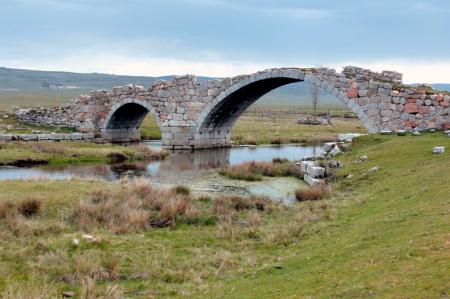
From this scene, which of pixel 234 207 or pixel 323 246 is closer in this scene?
pixel 323 246

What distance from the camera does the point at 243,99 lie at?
118 ft

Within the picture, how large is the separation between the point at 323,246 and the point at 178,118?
26567 millimetres

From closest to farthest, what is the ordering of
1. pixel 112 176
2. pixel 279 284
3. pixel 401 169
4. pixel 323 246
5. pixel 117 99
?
1. pixel 279 284
2. pixel 323 246
3. pixel 401 169
4. pixel 112 176
5. pixel 117 99

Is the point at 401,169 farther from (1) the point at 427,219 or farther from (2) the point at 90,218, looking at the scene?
(2) the point at 90,218

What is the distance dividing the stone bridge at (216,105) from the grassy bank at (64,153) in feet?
17.1

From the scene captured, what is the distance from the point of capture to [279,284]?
7.46 m

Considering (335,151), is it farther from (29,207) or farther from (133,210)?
(29,207)

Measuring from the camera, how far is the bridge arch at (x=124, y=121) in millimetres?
38338

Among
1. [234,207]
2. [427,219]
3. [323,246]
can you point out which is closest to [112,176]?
[234,207]

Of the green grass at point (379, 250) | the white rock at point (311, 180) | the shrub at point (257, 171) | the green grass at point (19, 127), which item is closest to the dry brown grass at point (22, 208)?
the green grass at point (379, 250)

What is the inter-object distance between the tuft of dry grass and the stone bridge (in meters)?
10.2

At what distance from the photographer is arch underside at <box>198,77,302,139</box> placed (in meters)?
33.2

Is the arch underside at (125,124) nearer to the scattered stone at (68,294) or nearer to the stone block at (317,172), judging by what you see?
the stone block at (317,172)

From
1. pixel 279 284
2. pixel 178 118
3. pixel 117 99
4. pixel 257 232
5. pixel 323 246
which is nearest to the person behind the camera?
pixel 279 284
